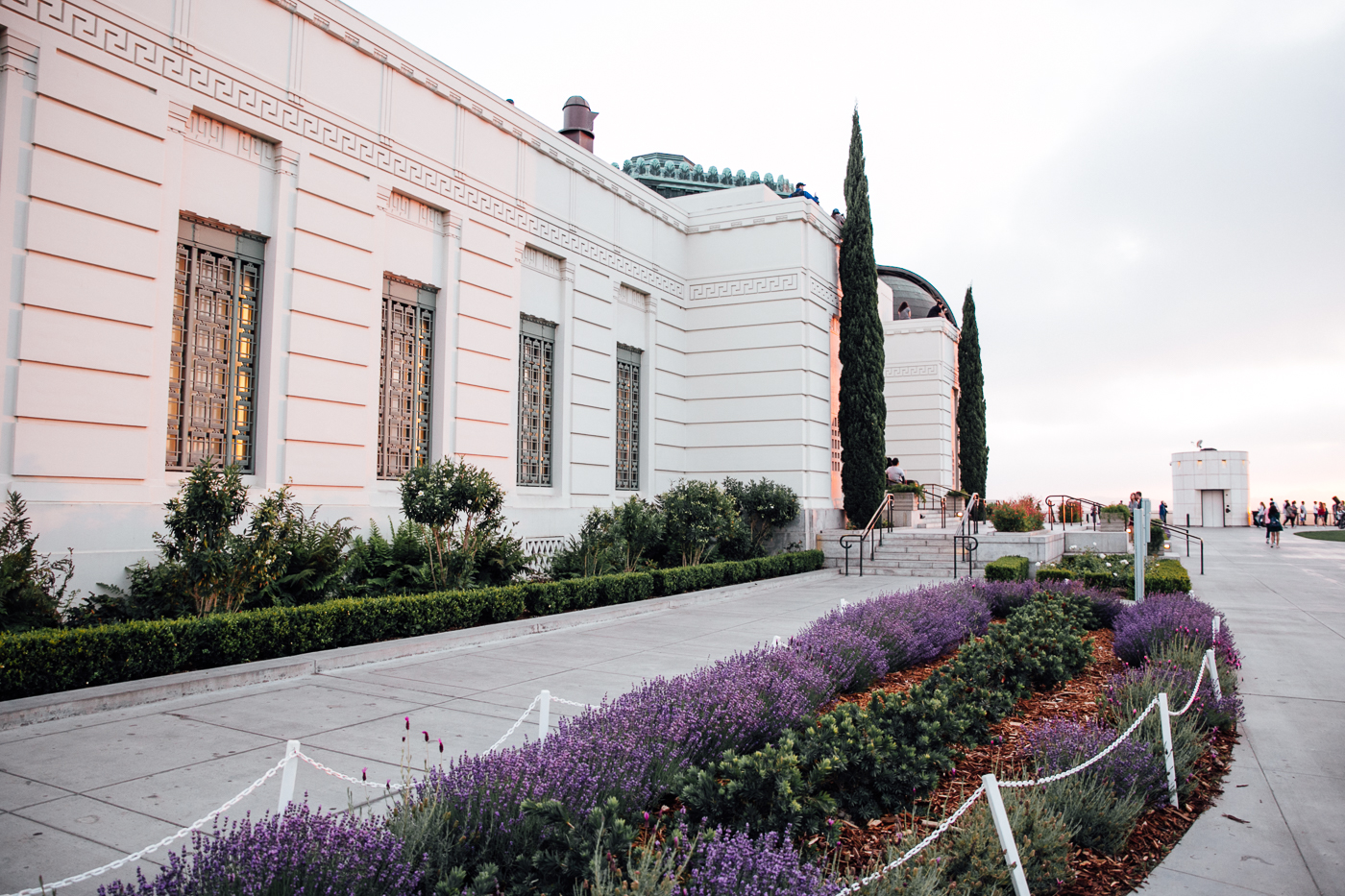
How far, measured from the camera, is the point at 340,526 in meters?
10.5

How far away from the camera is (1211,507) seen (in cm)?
5419

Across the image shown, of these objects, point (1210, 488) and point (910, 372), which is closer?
point (910, 372)

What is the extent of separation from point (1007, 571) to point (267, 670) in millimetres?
11928

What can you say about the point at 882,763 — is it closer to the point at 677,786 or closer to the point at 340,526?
the point at 677,786

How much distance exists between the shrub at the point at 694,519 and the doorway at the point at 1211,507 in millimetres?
51852

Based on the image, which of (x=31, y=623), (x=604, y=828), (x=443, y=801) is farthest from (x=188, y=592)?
(x=604, y=828)

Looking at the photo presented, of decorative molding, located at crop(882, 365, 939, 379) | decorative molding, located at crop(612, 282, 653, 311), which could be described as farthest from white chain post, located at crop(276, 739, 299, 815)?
decorative molding, located at crop(882, 365, 939, 379)

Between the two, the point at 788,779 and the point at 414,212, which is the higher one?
the point at 414,212

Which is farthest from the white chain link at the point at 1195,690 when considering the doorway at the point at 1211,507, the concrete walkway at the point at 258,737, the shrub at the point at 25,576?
the doorway at the point at 1211,507

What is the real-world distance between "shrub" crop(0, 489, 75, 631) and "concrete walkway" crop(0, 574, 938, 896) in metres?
1.71

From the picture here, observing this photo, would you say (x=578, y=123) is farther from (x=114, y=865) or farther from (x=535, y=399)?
(x=114, y=865)

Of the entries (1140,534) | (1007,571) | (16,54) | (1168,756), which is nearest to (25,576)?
(16,54)

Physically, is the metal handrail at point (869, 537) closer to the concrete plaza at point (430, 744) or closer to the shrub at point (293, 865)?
the concrete plaza at point (430, 744)

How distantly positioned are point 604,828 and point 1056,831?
2.04 metres
